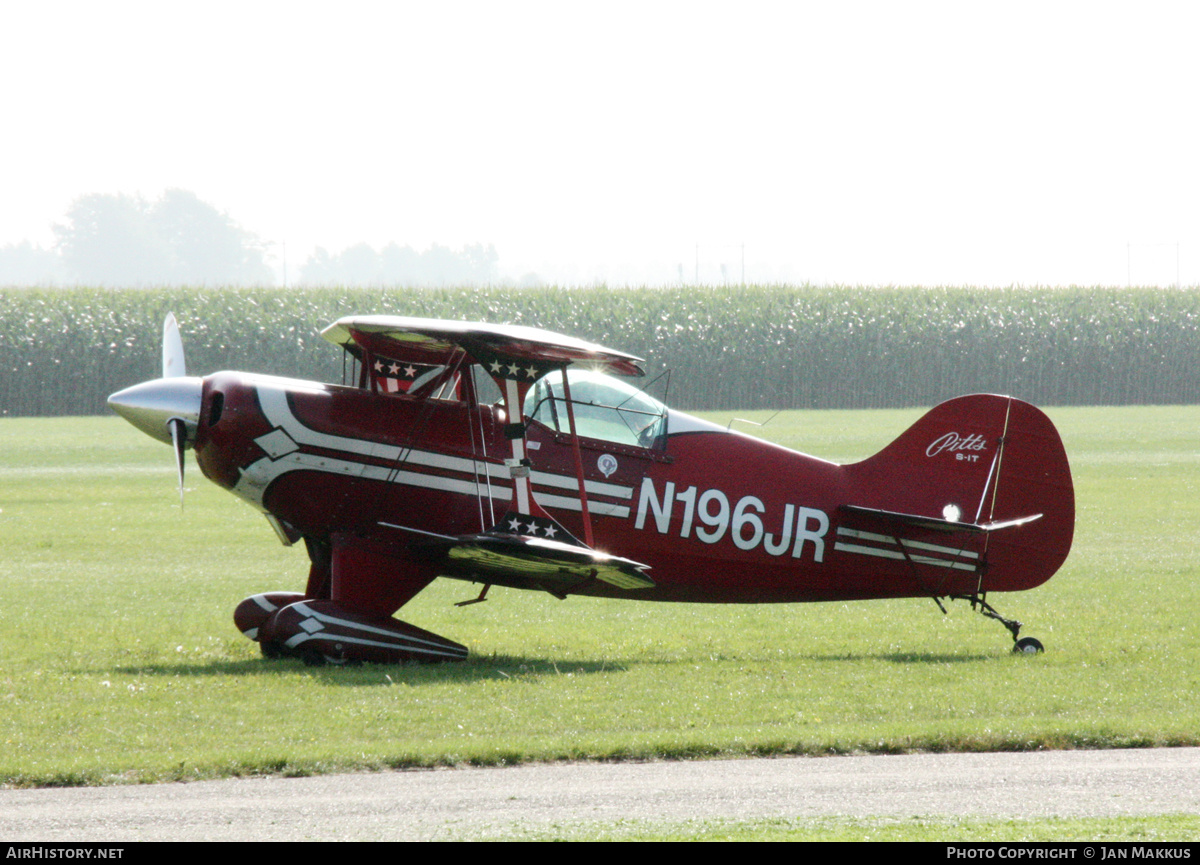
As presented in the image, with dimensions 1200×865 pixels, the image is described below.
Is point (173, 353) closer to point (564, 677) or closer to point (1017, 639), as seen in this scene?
point (564, 677)

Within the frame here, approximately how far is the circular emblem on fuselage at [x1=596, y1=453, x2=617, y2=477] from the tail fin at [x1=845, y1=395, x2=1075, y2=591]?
2277 mm

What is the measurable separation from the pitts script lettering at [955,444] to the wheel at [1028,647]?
180cm

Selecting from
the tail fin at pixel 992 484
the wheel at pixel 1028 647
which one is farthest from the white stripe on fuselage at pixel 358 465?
the wheel at pixel 1028 647

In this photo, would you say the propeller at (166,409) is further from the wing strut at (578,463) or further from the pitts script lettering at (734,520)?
the pitts script lettering at (734,520)

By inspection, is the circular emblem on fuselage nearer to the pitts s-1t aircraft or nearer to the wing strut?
the pitts s-1t aircraft

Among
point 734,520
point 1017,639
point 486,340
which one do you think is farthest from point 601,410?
point 1017,639

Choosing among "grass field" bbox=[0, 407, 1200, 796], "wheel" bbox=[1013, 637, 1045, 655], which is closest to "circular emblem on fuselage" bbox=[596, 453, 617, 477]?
"grass field" bbox=[0, 407, 1200, 796]

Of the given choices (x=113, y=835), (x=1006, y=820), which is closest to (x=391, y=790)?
(x=113, y=835)

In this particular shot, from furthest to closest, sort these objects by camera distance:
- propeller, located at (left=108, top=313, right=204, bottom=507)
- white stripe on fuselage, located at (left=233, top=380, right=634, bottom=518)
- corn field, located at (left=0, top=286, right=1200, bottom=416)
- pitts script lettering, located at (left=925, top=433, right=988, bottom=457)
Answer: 1. corn field, located at (left=0, top=286, right=1200, bottom=416)
2. pitts script lettering, located at (left=925, top=433, right=988, bottom=457)
3. white stripe on fuselage, located at (left=233, top=380, right=634, bottom=518)
4. propeller, located at (left=108, top=313, right=204, bottom=507)

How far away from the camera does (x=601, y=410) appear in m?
11.3

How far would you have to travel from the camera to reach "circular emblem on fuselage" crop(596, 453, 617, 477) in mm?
11130

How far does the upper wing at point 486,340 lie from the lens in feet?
32.1

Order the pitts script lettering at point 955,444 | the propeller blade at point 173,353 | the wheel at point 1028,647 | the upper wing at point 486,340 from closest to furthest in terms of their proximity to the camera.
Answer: the upper wing at point 486,340, the wheel at point 1028,647, the pitts script lettering at point 955,444, the propeller blade at point 173,353

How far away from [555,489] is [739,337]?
4914 cm
